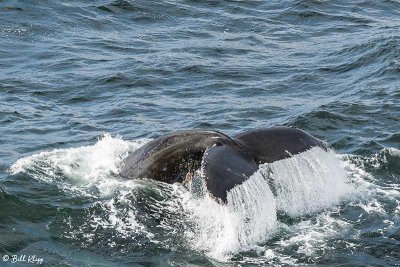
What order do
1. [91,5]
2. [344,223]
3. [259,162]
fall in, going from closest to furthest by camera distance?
[259,162] < [344,223] < [91,5]

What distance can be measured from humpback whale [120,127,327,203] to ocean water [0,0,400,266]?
16 cm

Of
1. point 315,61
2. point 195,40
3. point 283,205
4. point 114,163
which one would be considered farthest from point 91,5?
point 283,205

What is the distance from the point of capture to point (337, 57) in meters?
18.2

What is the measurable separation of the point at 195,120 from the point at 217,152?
5.82 metres

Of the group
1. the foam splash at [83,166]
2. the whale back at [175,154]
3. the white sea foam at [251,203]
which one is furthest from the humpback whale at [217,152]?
the foam splash at [83,166]

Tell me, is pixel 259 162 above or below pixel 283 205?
above

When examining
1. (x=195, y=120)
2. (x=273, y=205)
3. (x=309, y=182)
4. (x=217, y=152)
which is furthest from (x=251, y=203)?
(x=195, y=120)

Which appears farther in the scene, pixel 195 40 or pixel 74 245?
pixel 195 40

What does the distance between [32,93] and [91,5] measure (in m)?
7.74

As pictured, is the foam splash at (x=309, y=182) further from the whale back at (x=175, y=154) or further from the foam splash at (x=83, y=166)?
the foam splash at (x=83, y=166)

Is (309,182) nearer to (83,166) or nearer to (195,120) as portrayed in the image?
(83,166)

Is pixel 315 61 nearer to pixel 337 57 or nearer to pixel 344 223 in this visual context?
pixel 337 57

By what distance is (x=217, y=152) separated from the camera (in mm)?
8664

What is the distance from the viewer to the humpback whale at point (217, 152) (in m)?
8.46
